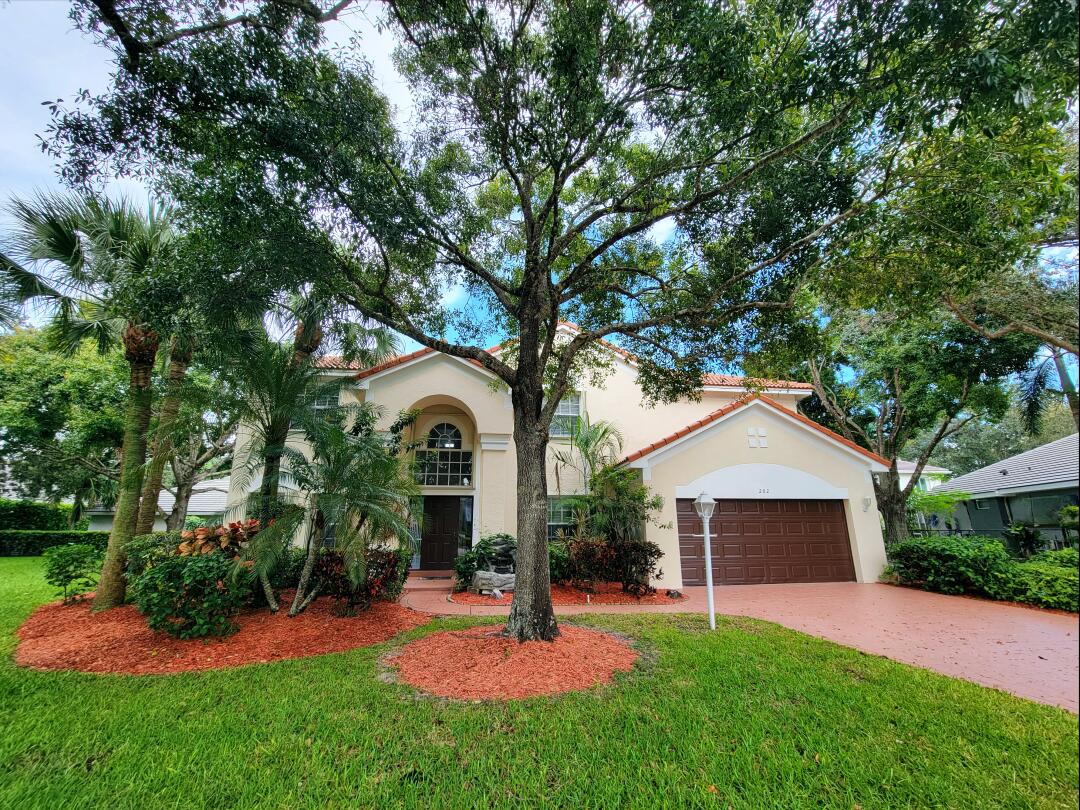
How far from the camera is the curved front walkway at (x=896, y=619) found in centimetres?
520

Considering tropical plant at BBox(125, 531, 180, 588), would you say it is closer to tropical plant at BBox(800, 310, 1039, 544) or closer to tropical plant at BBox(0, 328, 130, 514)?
tropical plant at BBox(800, 310, 1039, 544)

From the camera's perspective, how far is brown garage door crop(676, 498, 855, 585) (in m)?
12.5

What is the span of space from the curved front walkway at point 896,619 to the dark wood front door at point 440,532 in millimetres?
2087

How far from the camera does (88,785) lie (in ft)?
10.9

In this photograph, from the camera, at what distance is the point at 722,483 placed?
12.8 metres

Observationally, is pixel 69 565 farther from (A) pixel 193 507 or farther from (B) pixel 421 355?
(A) pixel 193 507

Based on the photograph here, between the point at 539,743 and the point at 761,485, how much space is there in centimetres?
1091

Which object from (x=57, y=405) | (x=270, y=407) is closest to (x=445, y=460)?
A: (x=270, y=407)

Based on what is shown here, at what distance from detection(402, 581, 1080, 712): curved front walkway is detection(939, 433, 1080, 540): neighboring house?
1.65 ft

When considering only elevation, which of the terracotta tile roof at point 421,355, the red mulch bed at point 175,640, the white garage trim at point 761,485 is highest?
the terracotta tile roof at point 421,355

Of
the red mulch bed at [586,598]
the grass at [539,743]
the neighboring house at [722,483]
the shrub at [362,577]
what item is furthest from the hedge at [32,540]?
the grass at [539,743]

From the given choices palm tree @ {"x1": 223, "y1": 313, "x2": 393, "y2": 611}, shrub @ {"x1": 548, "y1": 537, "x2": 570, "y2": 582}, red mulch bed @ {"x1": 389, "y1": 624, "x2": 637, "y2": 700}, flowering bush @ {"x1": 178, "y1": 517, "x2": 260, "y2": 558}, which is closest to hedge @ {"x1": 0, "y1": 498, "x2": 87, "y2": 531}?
flowering bush @ {"x1": 178, "y1": 517, "x2": 260, "y2": 558}

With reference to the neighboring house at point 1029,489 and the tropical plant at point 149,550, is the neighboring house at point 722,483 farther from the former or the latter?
the neighboring house at point 1029,489

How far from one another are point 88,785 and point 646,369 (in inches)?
344
